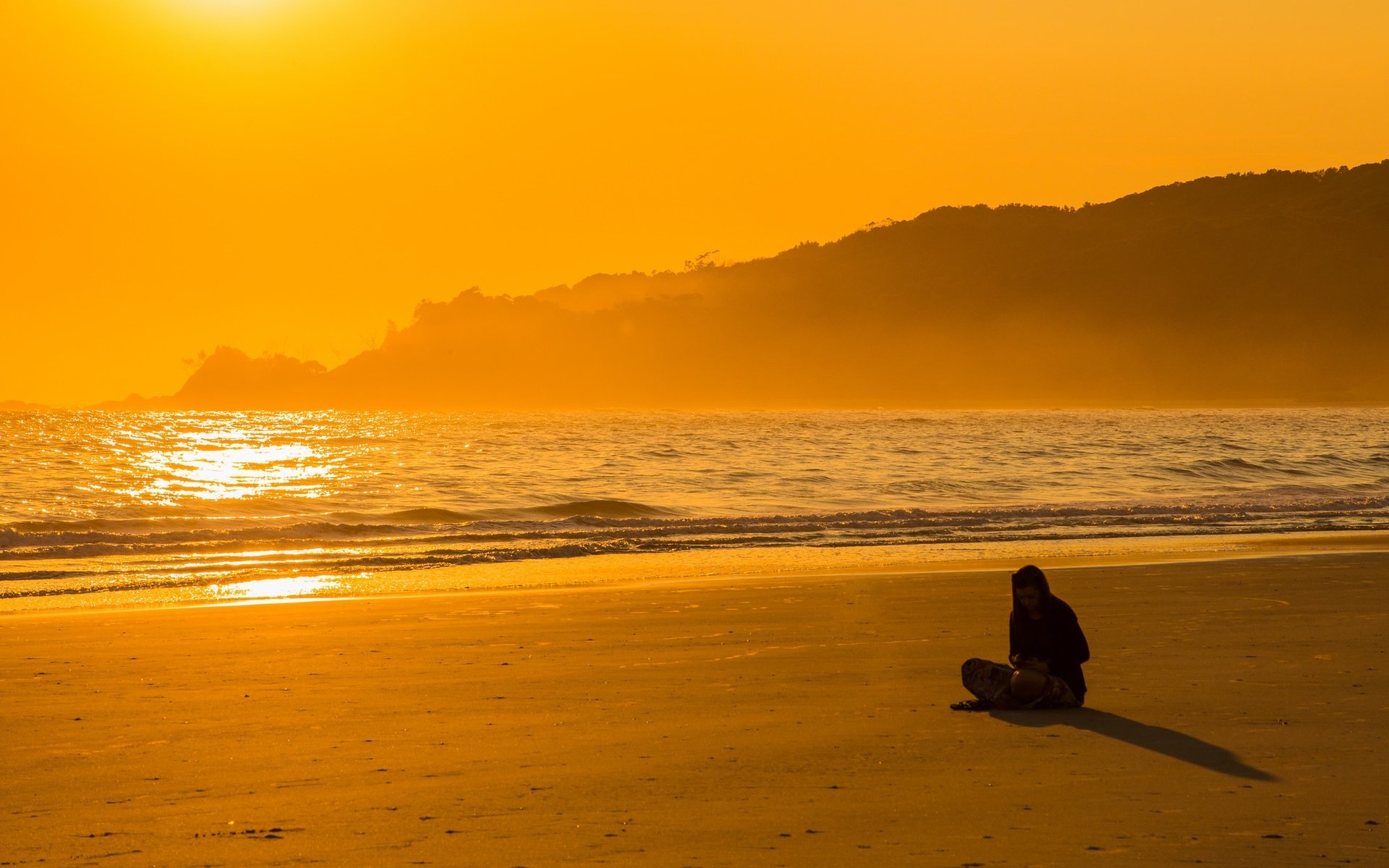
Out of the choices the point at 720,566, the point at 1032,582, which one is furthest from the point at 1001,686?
the point at 720,566

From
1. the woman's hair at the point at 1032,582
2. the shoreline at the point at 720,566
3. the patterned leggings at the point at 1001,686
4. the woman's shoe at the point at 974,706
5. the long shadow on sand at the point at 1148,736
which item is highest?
the woman's hair at the point at 1032,582

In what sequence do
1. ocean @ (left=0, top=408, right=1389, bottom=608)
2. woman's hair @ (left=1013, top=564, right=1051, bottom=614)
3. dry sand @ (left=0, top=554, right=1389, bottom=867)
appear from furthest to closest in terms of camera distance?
ocean @ (left=0, top=408, right=1389, bottom=608) → woman's hair @ (left=1013, top=564, right=1051, bottom=614) → dry sand @ (left=0, top=554, right=1389, bottom=867)

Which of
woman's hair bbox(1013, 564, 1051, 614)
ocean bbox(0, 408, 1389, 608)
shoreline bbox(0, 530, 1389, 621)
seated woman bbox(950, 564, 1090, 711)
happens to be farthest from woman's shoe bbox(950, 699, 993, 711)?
ocean bbox(0, 408, 1389, 608)

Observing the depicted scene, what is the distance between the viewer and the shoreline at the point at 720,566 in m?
14.7

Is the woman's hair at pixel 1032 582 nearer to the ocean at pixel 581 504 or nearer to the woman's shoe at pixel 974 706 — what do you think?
the woman's shoe at pixel 974 706

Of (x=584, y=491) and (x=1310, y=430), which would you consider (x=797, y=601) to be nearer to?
(x=584, y=491)

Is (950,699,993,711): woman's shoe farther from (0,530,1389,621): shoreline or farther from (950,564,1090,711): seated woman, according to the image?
(0,530,1389,621): shoreline

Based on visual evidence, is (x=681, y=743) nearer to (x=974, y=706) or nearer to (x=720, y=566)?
(x=974, y=706)

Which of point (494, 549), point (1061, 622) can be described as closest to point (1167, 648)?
point (1061, 622)

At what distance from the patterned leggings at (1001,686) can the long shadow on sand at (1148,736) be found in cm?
5

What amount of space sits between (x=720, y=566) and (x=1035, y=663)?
31.9ft

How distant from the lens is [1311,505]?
28.0m

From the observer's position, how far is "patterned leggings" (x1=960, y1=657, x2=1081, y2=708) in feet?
26.5

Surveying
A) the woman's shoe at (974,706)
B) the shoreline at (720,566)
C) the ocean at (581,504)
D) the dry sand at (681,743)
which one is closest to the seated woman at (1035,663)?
the woman's shoe at (974,706)
